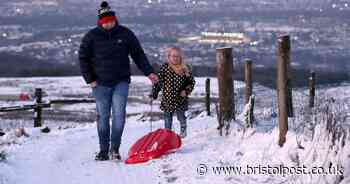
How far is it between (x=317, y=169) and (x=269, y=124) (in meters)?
4.59

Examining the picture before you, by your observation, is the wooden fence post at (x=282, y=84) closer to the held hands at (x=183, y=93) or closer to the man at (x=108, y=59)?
the man at (x=108, y=59)

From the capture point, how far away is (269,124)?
10719mm

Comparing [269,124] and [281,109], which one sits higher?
[281,109]

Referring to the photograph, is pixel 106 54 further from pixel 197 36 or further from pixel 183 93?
pixel 197 36

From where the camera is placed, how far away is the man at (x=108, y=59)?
827cm

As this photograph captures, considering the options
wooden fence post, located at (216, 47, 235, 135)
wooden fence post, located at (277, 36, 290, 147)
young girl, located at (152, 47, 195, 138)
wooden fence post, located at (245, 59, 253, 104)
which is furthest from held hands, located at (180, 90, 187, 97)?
wooden fence post, located at (277, 36, 290, 147)

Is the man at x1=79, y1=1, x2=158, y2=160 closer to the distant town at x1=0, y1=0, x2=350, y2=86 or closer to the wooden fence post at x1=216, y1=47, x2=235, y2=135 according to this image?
the wooden fence post at x1=216, y1=47, x2=235, y2=135

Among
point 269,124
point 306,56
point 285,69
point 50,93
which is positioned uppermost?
point 285,69

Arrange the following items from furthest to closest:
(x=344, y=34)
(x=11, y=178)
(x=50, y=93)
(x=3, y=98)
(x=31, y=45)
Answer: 1. (x=344, y=34)
2. (x=31, y=45)
3. (x=50, y=93)
4. (x=3, y=98)
5. (x=11, y=178)

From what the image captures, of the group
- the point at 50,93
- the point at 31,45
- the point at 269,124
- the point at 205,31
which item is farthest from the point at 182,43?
the point at 269,124

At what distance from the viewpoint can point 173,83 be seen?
33.0ft

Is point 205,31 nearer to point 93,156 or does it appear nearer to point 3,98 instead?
point 3,98

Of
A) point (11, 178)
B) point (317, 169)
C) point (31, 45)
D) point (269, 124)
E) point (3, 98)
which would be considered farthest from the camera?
point (31, 45)

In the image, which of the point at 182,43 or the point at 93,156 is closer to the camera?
the point at 93,156
